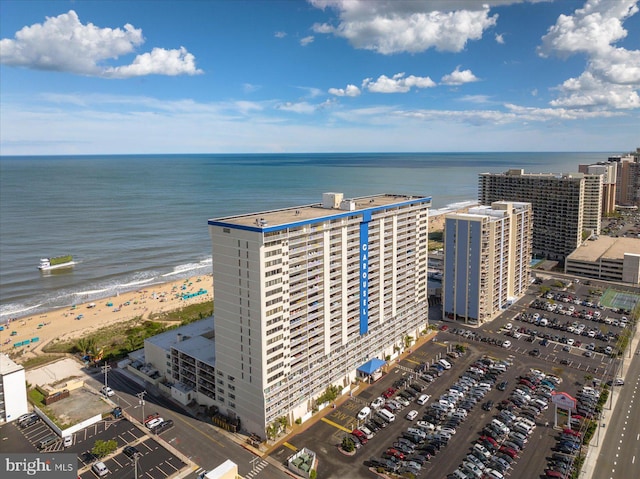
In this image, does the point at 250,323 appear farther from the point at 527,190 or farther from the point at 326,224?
the point at 527,190

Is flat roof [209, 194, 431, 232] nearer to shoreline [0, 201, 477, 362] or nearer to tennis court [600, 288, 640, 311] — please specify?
shoreline [0, 201, 477, 362]

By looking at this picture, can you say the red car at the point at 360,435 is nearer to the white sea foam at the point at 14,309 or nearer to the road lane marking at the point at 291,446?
the road lane marking at the point at 291,446

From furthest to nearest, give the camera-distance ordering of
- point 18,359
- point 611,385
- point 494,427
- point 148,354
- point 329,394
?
point 18,359
point 148,354
point 611,385
point 329,394
point 494,427

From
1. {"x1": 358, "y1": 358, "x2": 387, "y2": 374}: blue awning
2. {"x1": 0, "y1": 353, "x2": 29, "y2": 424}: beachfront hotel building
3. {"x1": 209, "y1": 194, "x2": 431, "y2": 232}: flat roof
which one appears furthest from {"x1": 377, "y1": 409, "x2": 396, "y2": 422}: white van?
{"x1": 0, "y1": 353, "x2": 29, "y2": 424}: beachfront hotel building

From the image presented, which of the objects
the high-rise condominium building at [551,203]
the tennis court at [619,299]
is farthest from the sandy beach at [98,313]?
A: the high-rise condominium building at [551,203]

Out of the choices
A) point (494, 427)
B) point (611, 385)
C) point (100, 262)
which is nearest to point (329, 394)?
point (494, 427)
